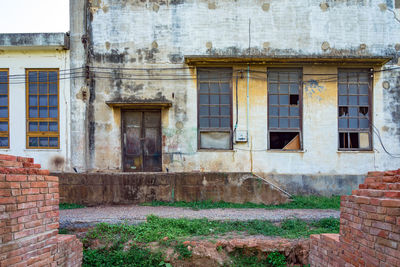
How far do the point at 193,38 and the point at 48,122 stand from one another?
5.12m

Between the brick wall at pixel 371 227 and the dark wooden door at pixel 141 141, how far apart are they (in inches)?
239

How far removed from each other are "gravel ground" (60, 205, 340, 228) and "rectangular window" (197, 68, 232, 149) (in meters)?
2.30

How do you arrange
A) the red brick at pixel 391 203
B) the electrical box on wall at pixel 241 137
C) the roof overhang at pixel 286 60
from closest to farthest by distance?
the red brick at pixel 391 203 → the roof overhang at pixel 286 60 → the electrical box on wall at pixel 241 137

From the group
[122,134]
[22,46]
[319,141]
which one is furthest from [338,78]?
[22,46]

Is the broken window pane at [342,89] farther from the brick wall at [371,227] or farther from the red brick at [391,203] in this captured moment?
the red brick at [391,203]

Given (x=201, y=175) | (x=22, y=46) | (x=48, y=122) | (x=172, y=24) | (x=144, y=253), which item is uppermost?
(x=172, y=24)

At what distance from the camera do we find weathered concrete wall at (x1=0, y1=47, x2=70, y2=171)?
357 inches

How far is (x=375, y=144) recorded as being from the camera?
9.13 m

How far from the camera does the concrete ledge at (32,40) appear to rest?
28.9 feet

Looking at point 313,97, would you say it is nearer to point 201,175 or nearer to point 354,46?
point 354,46

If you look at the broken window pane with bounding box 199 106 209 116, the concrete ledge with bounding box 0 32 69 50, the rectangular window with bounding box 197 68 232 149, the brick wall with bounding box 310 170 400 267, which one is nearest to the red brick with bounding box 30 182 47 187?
the brick wall with bounding box 310 170 400 267

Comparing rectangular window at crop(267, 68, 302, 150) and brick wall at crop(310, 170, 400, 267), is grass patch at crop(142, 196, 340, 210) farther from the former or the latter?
brick wall at crop(310, 170, 400, 267)

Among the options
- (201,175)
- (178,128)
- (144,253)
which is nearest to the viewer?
(144,253)

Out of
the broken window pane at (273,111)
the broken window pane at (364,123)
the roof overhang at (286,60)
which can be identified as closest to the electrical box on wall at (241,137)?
the broken window pane at (273,111)
